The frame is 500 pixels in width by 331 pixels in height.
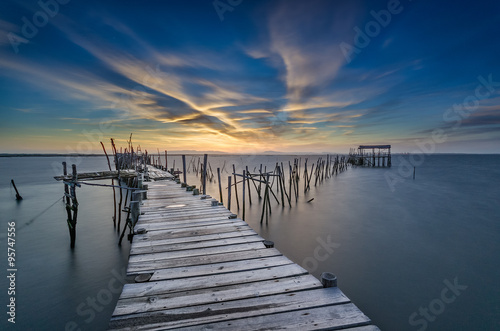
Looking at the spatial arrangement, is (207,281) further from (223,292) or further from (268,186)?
(268,186)

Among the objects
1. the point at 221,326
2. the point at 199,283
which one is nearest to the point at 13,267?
the point at 199,283

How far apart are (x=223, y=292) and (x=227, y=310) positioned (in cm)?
35

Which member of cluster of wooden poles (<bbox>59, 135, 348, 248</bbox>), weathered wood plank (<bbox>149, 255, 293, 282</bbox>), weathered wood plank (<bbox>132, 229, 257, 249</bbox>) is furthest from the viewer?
cluster of wooden poles (<bbox>59, 135, 348, 248</bbox>)

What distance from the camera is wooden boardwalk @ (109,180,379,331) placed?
2.43m

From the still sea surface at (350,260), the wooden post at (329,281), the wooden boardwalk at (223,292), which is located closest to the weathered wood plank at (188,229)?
the wooden boardwalk at (223,292)

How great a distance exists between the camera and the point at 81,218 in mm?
12477

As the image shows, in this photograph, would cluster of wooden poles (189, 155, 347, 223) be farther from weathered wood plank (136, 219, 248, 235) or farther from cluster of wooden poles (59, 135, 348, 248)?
weathered wood plank (136, 219, 248, 235)

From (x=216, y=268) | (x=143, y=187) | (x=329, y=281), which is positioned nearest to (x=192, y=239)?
(x=216, y=268)

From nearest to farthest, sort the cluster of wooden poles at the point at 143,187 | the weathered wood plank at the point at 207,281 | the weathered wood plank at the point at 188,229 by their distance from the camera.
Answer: the weathered wood plank at the point at 207,281
the weathered wood plank at the point at 188,229
the cluster of wooden poles at the point at 143,187

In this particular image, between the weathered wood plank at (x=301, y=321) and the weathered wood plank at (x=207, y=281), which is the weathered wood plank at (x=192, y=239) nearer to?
the weathered wood plank at (x=207, y=281)

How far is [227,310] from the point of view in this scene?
2.60 meters

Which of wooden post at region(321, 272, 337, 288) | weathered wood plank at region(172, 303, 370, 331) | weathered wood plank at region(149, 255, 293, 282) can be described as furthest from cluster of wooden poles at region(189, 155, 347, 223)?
weathered wood plank at region(172, 303, 370, 331)

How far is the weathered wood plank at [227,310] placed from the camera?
7.89 feet

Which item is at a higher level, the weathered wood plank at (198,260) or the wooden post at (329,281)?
the wooden post at (329,281)
